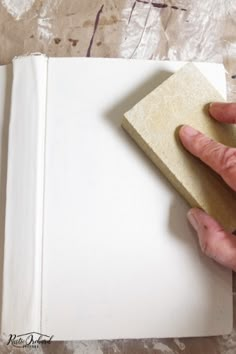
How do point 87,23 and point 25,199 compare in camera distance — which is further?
point 87,23

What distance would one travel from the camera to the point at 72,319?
772 millimetres

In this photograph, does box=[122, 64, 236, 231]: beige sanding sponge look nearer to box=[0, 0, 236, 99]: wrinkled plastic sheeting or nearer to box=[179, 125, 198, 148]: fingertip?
box=[179, 125, 198, 148]: fingertip

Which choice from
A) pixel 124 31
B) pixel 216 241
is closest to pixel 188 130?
pixel 216 241

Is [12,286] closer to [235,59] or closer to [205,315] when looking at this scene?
[205,315]

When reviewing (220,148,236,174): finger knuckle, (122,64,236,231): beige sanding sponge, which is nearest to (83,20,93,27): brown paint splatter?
(122,64,236,231): beige sanding sponge

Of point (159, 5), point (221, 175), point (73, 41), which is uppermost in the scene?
point (159, 5)

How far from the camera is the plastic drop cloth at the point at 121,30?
953 millimetres

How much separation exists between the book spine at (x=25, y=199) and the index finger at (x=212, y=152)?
1.04 feet

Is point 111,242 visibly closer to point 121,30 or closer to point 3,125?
point 3,125

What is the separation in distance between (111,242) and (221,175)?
10.5 inches

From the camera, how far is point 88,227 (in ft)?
2.63

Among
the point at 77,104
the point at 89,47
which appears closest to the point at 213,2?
the point at 89,47

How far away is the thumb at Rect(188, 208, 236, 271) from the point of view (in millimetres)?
755

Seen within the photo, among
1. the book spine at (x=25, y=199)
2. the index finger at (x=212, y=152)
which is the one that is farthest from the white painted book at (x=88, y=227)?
the index finger at (x=212, y=152)
